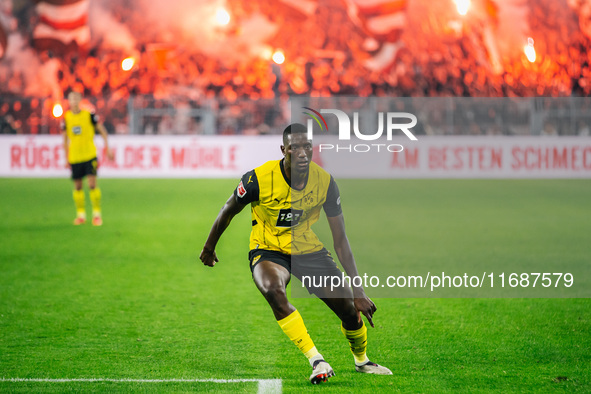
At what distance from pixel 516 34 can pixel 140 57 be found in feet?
67.6

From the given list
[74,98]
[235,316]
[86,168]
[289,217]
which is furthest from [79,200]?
[289,217]

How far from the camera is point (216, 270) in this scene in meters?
10.6

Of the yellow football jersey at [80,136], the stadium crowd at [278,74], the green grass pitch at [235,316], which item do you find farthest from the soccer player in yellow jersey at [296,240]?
the stadium crowd at [278,74]

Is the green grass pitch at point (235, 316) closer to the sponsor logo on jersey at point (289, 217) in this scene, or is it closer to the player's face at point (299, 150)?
the sponsor logo on jersey at point (289, 217)

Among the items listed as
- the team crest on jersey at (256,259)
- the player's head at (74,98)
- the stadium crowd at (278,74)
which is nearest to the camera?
the team crest on jersey at (256,259)

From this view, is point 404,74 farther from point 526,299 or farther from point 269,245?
point 269,245

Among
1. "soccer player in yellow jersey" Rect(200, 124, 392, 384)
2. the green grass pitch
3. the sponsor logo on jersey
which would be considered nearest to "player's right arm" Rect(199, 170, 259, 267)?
"soccer player in yellow jersey" Rect(200, 124, 392, 384)

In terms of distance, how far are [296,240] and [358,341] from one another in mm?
822

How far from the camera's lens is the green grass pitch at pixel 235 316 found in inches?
224

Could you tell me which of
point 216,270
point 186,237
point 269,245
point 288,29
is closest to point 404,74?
point 288,29

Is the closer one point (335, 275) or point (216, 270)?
point (335, 275)

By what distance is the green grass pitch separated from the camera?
18.7 ft

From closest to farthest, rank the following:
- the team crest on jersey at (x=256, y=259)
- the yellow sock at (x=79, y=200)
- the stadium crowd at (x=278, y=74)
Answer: the team crest on jersey at (x=256, y=259)
the yellow sock at (x=79, y=200)
the stadium crowd at (x=278, y=74)

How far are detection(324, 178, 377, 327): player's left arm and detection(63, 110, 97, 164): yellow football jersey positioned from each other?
9.64 metres
